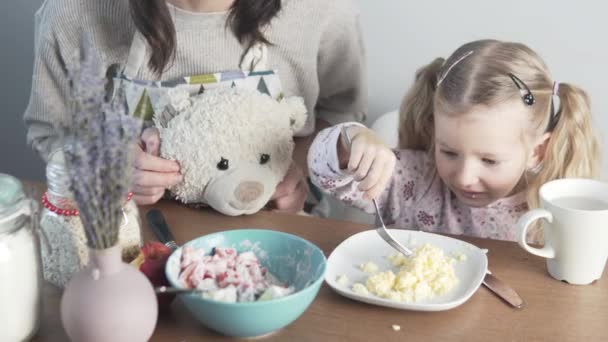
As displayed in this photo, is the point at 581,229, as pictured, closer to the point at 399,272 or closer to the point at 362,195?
the point at 399,272

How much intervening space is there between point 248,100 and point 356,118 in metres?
0.46

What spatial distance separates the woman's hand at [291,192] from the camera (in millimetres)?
1209

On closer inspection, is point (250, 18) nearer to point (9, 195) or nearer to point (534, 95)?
point (534, 95)

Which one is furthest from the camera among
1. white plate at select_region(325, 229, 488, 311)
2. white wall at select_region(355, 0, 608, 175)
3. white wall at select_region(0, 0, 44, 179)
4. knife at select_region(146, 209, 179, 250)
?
white wall at select_region(0, 0, 44, 179)

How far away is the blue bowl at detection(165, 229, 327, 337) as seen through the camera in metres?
0.73

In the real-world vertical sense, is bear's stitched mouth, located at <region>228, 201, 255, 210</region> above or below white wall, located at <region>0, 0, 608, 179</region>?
below

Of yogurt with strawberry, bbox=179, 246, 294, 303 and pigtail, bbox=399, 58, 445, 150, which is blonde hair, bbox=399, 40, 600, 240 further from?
yogurt with strawberry, bbox=179, 246, 294, 303

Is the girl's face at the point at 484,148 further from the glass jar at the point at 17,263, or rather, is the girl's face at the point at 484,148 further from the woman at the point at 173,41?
the glass jar at the point at 17,263

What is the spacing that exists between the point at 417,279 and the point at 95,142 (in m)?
0.44

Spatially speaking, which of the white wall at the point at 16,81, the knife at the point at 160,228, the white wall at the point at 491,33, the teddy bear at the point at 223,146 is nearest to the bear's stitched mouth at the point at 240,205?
the teddy bear at the point at 223,146

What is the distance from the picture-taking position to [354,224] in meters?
1.06

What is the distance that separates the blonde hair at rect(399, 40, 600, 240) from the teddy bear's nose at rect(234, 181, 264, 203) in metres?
0.34

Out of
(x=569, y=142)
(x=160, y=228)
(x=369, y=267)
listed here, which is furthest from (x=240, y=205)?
(x=569, y=142)

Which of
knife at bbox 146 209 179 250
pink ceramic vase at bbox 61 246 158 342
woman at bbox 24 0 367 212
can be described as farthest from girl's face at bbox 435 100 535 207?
pink ceramic vase at bbox 61 246 158 342
